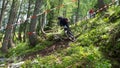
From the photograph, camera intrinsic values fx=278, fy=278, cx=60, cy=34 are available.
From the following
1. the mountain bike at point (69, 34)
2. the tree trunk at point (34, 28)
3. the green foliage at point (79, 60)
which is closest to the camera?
the green foliage at point (79, 60)

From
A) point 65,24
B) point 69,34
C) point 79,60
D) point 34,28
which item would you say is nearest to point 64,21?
point 65,24

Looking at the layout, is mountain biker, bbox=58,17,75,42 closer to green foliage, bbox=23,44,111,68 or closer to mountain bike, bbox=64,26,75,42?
mountain bike, bbox=64,26,75,42

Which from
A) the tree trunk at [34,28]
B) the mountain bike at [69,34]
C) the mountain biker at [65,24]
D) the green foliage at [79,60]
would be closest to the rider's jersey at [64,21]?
the mountain biker at [65,24]

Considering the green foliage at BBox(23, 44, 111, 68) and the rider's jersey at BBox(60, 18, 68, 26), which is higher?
the rider's jersey at BBox(60, 18, 68, 26)

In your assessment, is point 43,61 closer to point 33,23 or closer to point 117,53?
point 117,53

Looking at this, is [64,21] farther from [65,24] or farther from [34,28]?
[34,28]

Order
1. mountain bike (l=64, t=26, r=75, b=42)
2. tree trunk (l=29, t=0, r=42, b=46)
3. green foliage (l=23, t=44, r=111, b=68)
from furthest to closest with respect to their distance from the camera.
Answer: tree trunk (l=29, t=0, r=42, b=46), mountain bike (l=64, t=26, r=75, b=42), green foliage (l=23, t=44, r=111, b=68)

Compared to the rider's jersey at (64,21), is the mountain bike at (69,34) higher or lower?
lower

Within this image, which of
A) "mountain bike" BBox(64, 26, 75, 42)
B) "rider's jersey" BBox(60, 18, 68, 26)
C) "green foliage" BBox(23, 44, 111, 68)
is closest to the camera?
"green foliage" BBox(23, 44, 111, 68)

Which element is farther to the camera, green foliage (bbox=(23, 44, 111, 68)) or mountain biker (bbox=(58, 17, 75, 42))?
mountain biker (bbox=(58, 17, 75, 42))

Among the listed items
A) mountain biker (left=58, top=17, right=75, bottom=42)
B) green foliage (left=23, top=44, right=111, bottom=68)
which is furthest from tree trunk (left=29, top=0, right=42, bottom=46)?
green foliage (left=23, top=44, right=111, bottom=68)

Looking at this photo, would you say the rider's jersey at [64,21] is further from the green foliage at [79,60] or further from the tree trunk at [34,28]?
the green foliage at [79,60]

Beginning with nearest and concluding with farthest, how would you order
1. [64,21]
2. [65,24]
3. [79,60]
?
[79,60], [64,21], [65,24]

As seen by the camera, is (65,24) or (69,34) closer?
(65,24)
